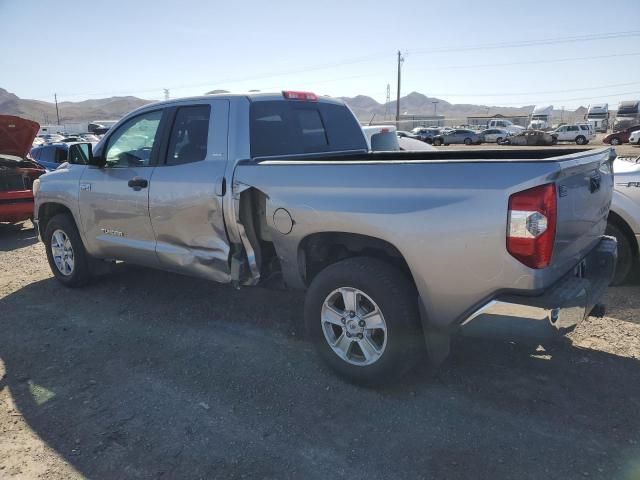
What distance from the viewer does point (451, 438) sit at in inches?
112

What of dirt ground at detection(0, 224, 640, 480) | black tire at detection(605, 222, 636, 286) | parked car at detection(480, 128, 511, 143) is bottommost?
dirt ground at detection(0, 224, 640, 480)

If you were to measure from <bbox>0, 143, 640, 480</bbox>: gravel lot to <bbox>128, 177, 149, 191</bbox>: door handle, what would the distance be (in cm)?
126

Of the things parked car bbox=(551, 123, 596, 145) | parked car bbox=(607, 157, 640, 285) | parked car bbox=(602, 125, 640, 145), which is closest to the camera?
parked car bbox=(607, 157, 640, 285)

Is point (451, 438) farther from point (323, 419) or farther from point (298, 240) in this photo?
point (298, 240)

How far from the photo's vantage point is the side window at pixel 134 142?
4551mm

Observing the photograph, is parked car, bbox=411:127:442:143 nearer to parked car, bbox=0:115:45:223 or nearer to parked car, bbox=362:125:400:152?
parked car, bbox=362:125:400:152

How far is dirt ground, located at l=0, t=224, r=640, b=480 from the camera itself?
267 centimetres

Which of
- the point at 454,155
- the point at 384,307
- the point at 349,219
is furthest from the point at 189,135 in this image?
the point at 384,307

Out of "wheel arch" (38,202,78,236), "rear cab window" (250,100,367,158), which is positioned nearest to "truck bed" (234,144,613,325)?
"rear cab window" (250,100,367,158)

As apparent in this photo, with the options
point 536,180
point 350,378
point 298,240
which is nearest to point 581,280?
point 536,180

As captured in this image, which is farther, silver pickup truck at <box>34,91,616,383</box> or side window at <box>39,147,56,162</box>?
side window at <box>39,147,56,162</box>

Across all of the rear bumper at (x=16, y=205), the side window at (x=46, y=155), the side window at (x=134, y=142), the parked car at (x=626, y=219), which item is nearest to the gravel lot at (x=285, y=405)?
the parked car at (x=626, y=219)

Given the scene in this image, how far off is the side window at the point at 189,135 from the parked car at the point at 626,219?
3.91m

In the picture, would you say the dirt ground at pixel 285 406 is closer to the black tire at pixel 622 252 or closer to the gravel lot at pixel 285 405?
the gravel lot at pixel 285 405
